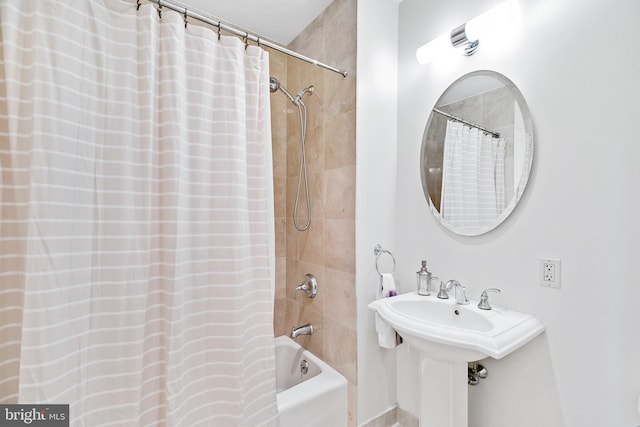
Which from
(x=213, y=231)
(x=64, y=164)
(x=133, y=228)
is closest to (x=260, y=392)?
(x=213, y=231)

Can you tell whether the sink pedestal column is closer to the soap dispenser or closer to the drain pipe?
the drain pipe

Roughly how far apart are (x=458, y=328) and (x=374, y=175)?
87 cm

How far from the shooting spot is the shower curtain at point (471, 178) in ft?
4.28

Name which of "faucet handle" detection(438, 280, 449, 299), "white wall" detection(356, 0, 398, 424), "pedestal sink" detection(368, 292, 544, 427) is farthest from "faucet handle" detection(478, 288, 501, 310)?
"white wall" detection(356, 0, 398, 424)

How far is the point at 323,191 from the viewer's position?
5.84 feet

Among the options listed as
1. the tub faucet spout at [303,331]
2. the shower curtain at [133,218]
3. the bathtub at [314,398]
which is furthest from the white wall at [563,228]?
the shower curtain at [133,218]

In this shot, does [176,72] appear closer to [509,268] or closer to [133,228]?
[133,228]

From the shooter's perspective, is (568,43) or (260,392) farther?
(260,392)

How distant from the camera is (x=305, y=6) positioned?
1784 mm

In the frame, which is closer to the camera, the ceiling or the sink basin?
the sink basin

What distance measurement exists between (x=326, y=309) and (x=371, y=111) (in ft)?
3.89

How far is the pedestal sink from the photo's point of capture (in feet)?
3.30

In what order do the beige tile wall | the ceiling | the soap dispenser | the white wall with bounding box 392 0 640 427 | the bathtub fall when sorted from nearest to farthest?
1. the white wall with bounding box 392 0 640 427
2. the bathtub
3. the soap dispenser
4. the beige tile wall
5. the ceiling

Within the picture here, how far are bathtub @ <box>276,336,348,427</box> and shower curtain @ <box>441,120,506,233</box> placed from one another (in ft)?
3.46
